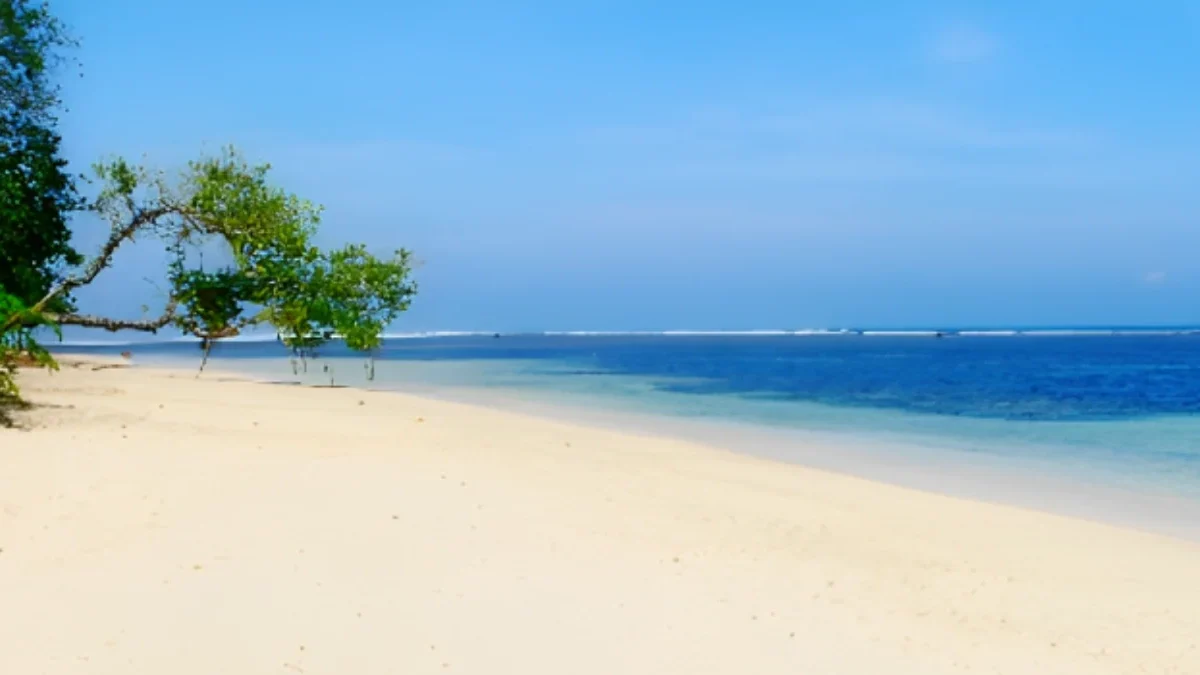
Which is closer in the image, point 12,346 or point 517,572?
point 517,572

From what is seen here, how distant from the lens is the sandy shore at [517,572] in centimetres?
492

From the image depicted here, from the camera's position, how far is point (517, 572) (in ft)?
20.1

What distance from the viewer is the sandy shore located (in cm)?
492

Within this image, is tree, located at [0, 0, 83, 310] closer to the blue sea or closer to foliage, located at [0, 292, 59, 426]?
foliage, located at [0, 292, 59, 426]

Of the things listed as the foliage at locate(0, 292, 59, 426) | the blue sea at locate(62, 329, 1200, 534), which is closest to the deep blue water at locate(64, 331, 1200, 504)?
the blue sea at locate(62, 329, 1200, 534)

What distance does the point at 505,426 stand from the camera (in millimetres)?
15133

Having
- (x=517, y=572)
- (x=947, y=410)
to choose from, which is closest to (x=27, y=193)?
(x=517, y=572)

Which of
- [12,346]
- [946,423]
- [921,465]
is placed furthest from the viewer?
[946,423]

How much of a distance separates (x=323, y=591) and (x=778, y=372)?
42.7m

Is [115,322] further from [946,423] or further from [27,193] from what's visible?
[946,423]

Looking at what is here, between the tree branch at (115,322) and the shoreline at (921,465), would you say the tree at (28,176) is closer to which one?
the tree branch at (115,322)

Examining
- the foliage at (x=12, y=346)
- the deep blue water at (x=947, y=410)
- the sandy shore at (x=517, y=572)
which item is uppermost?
the foliage at (x=12, y=346)

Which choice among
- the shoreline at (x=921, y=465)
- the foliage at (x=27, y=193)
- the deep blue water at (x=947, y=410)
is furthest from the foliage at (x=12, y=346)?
the deep blue water at (x=947, y=410)

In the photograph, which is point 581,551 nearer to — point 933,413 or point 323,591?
point 323,591
